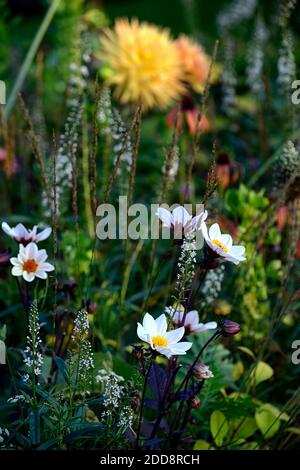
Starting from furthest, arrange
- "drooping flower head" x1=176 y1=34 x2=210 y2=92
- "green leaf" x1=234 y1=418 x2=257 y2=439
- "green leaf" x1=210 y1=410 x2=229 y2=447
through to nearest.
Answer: "drooping flower head" x1=176 y1=34 x2=210 y2=92
"green leaf" x1=234 y1=418 x2=257 y2=439
"green leaf" x1=210 y1=410 x2=229 y2=447

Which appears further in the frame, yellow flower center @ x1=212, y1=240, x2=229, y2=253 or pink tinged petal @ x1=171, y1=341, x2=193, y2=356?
yellow flower center @ x1=212, y1=240, x2=229, y2=253

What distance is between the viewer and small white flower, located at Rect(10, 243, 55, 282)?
4.44 feet

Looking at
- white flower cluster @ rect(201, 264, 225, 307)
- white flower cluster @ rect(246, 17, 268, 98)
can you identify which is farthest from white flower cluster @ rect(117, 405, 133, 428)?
white flower cluster @ rect(246, 17, 268, 98)

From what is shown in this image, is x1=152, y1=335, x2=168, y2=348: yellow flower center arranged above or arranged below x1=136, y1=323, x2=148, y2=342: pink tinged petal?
below

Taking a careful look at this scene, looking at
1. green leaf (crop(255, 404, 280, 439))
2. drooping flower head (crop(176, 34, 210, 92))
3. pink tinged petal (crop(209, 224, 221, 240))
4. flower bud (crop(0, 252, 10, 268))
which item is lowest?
green leaf (crop(255, 404, 280, 439))

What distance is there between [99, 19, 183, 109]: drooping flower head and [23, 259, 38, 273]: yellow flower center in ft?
4.53

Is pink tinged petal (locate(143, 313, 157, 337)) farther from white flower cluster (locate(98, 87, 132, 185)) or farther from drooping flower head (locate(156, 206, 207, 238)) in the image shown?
white flower cluster (locate(98, 87, 132, 185))

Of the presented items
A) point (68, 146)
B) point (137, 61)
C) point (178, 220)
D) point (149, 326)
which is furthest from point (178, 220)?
point (137, 61)

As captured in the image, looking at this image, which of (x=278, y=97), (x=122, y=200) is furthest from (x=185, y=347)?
(x=278, y=97)

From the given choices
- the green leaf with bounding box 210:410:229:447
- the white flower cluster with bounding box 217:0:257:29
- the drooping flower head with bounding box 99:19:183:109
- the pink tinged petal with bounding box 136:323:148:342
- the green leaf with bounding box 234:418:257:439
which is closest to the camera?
the pink tinged petal with bounding box 136:323:148:342

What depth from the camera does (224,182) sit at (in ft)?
6.74

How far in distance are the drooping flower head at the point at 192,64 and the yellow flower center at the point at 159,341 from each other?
178cm

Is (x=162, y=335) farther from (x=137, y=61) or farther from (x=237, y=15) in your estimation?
(x=237, y=15)

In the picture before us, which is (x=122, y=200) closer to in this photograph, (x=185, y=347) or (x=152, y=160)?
(x=185, y=347)
